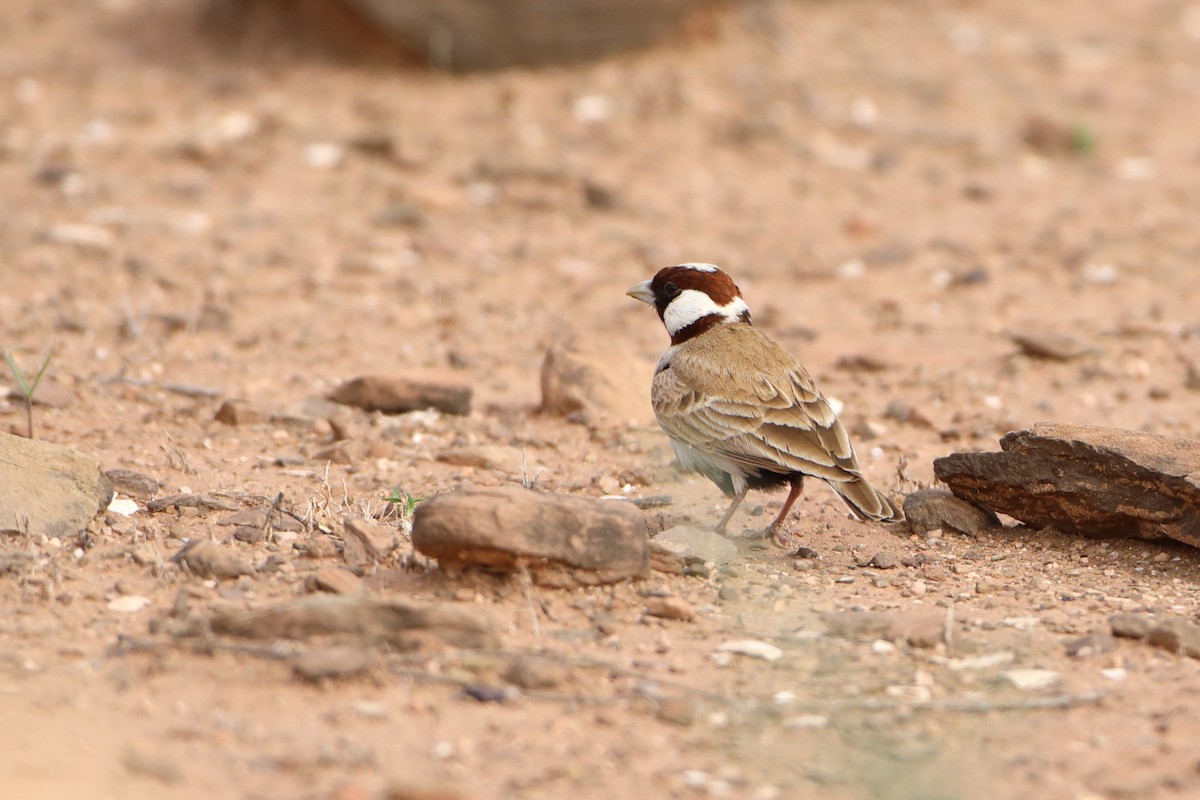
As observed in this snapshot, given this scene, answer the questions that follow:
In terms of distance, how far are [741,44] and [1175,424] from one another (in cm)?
628

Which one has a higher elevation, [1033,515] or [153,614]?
[1033,515]

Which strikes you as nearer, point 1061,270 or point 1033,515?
point 1033,515

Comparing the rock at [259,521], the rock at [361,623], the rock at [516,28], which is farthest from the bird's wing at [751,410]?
the rock at [516,28]

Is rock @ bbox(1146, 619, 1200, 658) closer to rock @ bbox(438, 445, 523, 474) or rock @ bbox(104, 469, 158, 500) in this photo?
rock @ bbox(438, 445, 523, 474)

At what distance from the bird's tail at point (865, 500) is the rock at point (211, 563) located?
2051mm

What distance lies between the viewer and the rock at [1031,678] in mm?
4172

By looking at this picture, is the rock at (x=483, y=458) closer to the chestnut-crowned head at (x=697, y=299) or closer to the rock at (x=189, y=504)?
the chestnut-crowned head at (x=697, y=299)

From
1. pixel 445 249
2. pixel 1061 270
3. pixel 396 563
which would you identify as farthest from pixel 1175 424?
pixel 445 249

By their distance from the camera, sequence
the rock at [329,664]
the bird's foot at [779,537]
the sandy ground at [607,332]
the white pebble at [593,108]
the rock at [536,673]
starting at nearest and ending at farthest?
1. the sandy ground at [607,332]
2. the rock at [329,664]
3. the rock at [536,673]
4. the bird's foot at [779,537]
5. the white pebble at [593,108]

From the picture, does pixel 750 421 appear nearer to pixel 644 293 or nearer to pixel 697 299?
pixel 697 299

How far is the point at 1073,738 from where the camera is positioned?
12.7 feet

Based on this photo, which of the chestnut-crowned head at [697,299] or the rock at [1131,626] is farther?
the chestnut-crowned head at [697,299]

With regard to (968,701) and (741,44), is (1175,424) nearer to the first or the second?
(968,701)

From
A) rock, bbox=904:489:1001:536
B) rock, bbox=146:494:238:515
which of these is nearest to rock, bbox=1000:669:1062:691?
rock, bbox=904:489:1001:536
